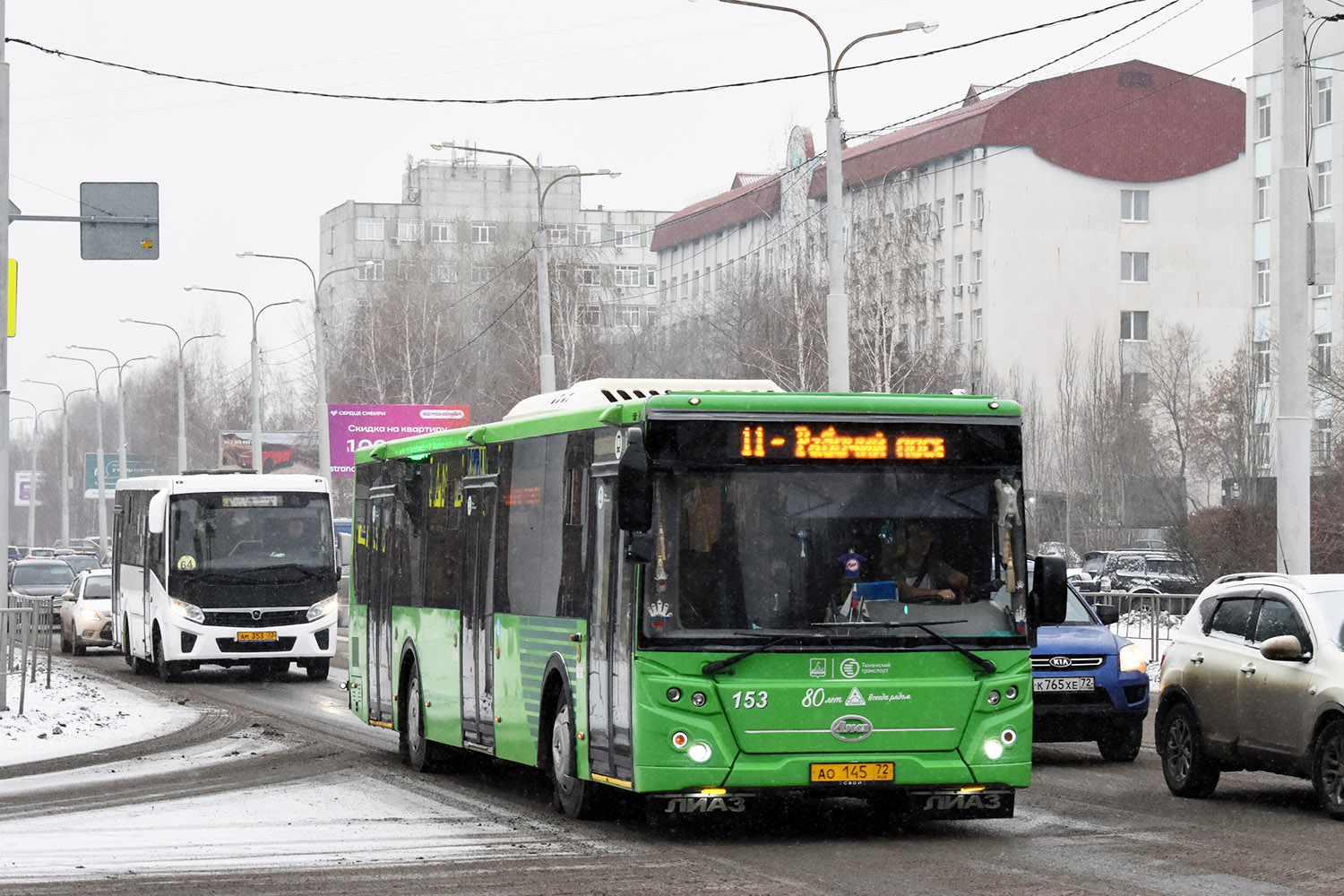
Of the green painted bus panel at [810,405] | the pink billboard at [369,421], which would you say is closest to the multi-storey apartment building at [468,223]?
the pink billboard at [369,421]

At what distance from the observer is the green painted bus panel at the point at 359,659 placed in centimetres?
1908

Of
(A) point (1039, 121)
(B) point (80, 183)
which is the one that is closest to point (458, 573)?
(B) point (80, 183)

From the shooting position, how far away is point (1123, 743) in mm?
16969

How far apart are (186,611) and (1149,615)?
13062 mm

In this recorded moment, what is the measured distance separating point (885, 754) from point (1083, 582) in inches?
1203

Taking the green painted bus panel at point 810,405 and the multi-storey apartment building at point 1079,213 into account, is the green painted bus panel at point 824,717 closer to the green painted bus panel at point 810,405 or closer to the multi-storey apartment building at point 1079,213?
the green painted bus panel at point 810,405

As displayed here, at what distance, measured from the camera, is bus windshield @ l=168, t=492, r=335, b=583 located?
1152 inches

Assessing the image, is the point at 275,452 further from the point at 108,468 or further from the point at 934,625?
the point at 934,625

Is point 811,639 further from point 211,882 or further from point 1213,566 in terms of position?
point 1213,566

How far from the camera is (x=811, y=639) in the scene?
449 inches

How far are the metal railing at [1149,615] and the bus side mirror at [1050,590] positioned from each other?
1561 centimetres

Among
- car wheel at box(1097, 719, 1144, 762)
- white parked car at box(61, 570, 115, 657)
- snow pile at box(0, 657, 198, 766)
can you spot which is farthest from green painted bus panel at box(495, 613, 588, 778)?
white parked car at box(61, 570, 115, 657)

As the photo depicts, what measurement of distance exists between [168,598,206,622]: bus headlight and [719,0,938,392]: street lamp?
9310 millimetres

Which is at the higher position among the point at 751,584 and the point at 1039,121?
the point at 1039,121
